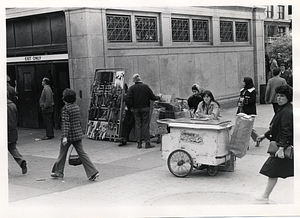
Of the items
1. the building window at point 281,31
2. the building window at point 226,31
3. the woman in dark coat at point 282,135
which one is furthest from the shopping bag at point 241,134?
the building window at point 281,31

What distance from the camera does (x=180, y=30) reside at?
16.3m

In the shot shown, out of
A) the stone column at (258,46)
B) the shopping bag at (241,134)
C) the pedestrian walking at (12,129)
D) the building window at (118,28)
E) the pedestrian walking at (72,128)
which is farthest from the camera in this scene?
the stone column at (258,46)

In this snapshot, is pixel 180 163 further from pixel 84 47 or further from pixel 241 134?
pixel 84 47

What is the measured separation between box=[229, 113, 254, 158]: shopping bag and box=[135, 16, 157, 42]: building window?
6736mm

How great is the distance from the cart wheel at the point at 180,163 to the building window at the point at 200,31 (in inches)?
342

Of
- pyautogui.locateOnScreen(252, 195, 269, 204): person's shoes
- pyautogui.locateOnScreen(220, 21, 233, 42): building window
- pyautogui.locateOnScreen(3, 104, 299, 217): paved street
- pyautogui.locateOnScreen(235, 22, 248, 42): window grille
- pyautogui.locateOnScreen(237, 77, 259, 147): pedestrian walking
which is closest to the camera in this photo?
pyautogui.locateOnScreen(3, 104, 299, 217): paved street

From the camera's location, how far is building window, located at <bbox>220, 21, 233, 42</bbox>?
18.2m

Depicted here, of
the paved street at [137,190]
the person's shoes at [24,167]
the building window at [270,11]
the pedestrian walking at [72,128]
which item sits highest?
the building window at [270,11]

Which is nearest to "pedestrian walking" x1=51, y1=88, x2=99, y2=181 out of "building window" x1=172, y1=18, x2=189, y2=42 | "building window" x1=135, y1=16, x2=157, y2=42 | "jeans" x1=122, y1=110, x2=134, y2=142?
"jeans" x1=122, y1=110, x2=134, y2=142

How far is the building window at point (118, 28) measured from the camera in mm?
13781

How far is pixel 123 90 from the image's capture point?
12461mm

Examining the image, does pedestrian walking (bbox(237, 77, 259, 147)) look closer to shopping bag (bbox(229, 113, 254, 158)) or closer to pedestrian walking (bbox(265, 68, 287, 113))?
pedestrian walking (bbox(265, 68, 287, 113))

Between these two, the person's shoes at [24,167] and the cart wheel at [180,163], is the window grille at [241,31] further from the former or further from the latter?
the person's shoes at [24,167]

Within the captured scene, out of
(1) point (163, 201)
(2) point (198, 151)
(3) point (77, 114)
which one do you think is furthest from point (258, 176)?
(3) point (77, 114)
